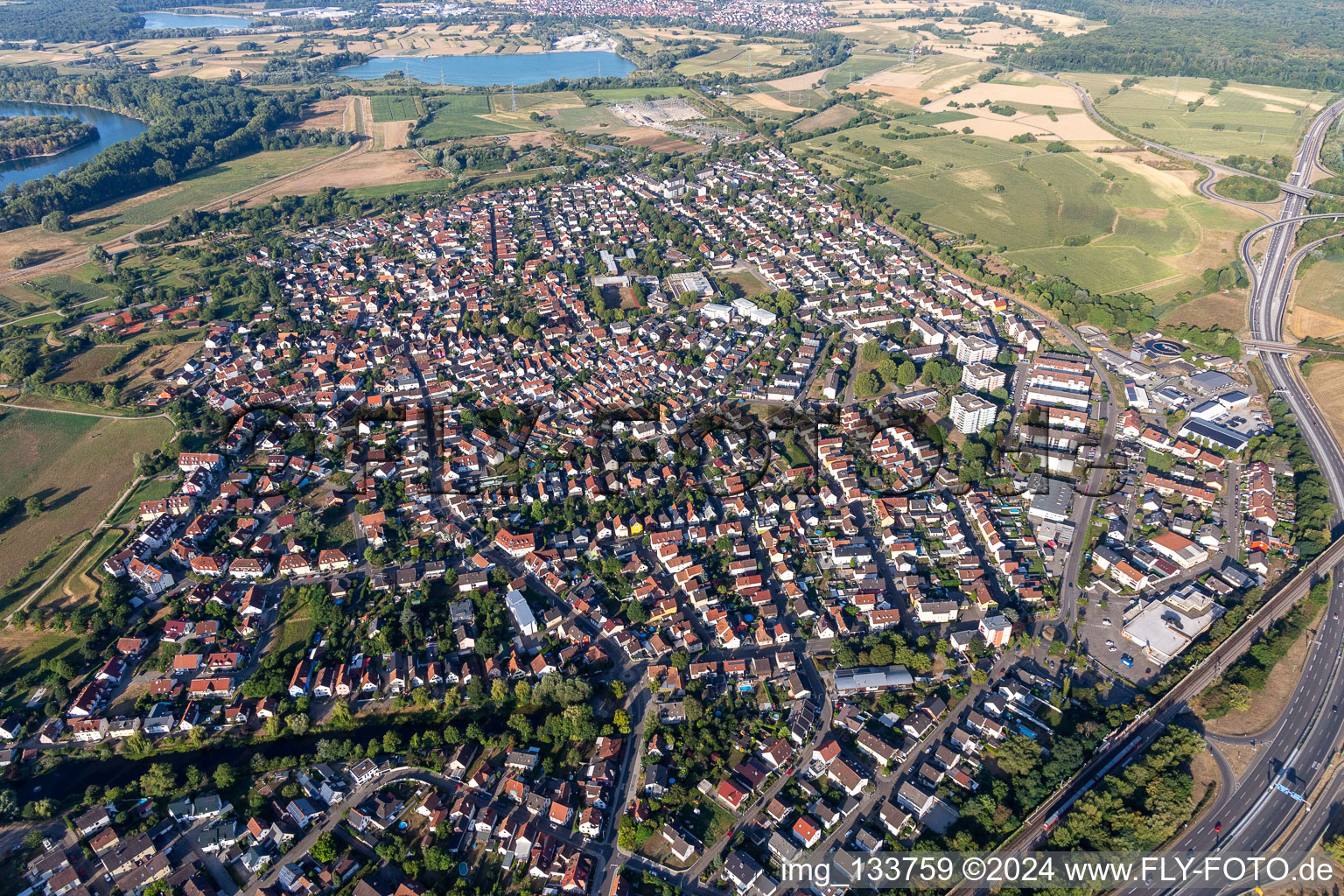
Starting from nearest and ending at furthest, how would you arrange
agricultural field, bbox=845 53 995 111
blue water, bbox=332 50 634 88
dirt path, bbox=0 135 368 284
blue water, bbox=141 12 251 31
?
1. dirt path, bbox=0 135 368 284
2. agricultural field, bbox=845 53 995 111
3. blue water, bbox=332 50 634 88
4. blue water, bbox=141 12 251 31

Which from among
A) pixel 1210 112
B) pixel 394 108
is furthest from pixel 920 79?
pixel 394 108

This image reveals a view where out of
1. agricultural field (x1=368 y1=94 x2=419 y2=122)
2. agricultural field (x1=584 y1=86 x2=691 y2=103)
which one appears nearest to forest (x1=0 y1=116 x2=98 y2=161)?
agricultural field (x1=368 y1=94 x2=419 y2=122)

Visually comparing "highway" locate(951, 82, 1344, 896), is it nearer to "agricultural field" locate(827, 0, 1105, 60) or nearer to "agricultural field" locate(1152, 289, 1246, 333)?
"agricultural field" locate(1152, 289, 1246, 333)

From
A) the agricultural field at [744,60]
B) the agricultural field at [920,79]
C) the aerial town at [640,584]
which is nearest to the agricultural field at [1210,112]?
the agricultural field at [920,79]

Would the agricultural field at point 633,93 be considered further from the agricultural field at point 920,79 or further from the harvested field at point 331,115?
the harvested field at point 331,115

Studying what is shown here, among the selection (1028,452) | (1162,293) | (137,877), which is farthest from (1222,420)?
(137,877)
